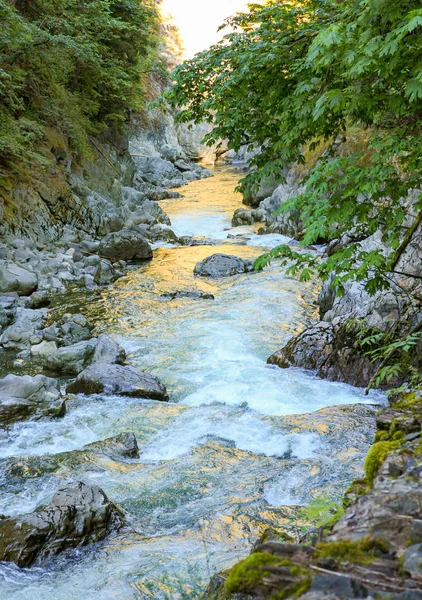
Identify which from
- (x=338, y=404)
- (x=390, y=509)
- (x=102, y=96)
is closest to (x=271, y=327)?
(x=338, y=404)

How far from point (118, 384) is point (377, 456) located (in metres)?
5.89

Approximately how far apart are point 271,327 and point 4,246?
26.6ft

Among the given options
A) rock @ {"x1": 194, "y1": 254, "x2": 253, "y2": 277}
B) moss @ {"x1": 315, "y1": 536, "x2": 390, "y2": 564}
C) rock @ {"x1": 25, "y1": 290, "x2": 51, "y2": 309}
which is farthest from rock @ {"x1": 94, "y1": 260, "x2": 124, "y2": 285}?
moss @ {"x1": 315, "y1": 536, "x2": 390, "y2": 564}

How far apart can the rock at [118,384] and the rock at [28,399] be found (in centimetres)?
47

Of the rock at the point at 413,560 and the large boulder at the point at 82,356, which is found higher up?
the rock at the point at 413,560

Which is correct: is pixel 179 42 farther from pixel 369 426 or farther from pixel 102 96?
pixel 369 426

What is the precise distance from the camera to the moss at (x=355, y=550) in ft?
6.27

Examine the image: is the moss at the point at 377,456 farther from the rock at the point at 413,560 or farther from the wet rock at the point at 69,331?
the wet rock at the point at 69,331

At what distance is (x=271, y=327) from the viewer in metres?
11.1

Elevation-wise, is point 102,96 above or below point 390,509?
above

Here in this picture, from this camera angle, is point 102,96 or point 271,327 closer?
point 271,327

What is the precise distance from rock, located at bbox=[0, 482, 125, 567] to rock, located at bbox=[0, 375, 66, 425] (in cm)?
257

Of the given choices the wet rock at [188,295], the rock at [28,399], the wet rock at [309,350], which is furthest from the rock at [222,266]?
the rock at [28,399]

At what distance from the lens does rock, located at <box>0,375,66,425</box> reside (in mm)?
7043
